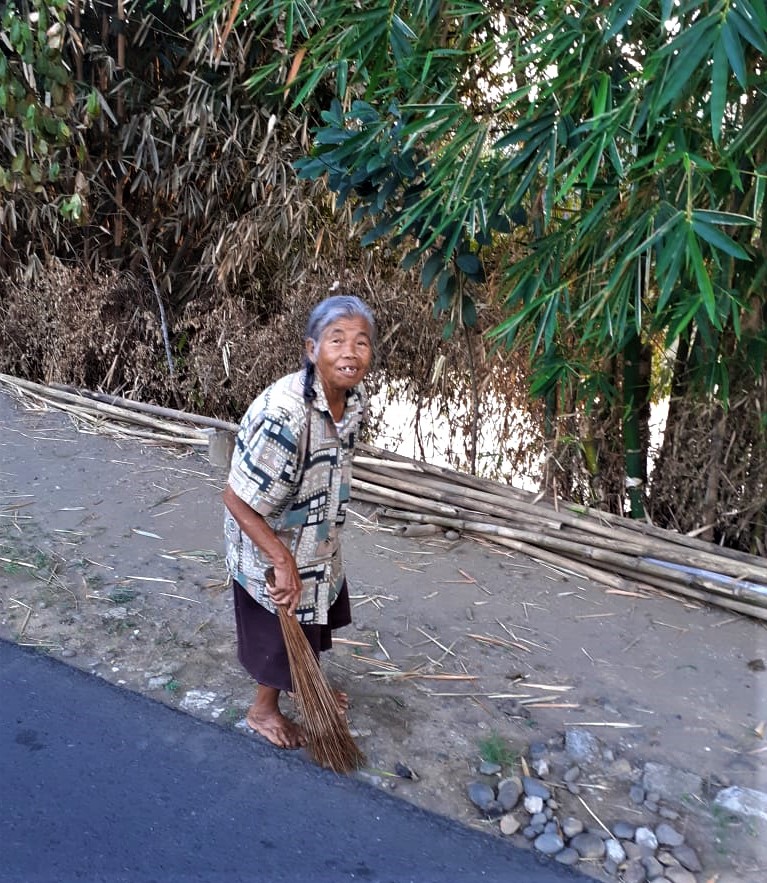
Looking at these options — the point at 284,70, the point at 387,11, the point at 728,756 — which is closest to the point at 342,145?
the point at 387,11

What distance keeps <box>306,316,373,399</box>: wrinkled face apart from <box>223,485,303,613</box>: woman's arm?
41 cm

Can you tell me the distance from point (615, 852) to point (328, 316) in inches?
60.2

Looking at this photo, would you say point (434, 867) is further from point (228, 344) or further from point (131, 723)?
point (228, 344)

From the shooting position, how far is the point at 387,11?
9.45ft

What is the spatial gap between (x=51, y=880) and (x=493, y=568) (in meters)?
2.21

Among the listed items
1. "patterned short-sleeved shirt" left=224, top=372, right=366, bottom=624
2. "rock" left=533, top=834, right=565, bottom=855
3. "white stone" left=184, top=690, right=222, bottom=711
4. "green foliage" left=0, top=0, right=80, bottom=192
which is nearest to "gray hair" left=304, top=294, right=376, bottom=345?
"patterned short-sleeved shirt" left=224, top=372, right=366, bottom=624

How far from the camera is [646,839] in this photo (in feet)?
7.41

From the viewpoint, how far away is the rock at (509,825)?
230 cm

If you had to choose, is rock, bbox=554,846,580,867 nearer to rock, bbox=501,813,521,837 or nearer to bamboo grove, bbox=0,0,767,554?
rock, bbox=501,813,521,837

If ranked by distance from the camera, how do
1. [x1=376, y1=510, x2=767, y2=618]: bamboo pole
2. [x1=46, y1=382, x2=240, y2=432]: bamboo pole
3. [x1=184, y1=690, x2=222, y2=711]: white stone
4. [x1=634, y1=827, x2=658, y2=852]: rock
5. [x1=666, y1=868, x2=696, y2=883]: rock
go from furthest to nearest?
Result: [x1=46, y1=382, x2=240, y2=432]: bamboo pole → [x1=376, y1=510, x2=767, y2=618]: bamboo pole → [x1=184, y1=690, x2=222, y2=711]: white stone → [x1=634, y1=827, x2=658, y2=852]: rock → [x1=666, y1=868, x2=696, y2=883]: rock

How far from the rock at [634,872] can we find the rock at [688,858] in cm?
10

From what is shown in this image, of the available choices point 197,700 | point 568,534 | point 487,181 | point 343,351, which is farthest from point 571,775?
point 487,181

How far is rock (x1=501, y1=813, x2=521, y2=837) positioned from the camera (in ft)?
7.54

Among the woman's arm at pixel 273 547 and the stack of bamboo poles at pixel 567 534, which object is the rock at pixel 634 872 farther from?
the stack of bamboo poles at pixel 567 534
